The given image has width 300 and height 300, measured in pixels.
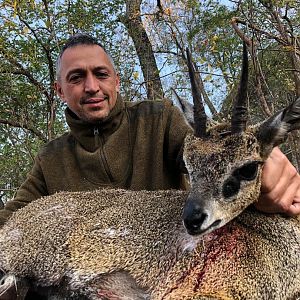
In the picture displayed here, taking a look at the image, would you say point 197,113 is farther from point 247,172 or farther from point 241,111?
point 247,172

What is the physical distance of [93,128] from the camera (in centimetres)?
556

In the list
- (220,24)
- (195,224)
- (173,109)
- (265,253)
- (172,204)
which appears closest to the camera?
(195,224)

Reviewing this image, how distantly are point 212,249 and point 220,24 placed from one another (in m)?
11.6

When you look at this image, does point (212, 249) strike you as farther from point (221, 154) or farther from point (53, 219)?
point (53, 219)

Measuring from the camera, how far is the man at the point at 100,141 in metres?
5.48

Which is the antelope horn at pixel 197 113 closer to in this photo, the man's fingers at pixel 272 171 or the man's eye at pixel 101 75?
the man's fingers at pixel 272 171

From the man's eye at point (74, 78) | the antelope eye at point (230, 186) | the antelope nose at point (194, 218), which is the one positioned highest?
the man's eye at point (74, 78)

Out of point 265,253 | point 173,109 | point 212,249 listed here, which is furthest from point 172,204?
point 173,109

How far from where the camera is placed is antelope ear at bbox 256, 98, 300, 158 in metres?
3.69

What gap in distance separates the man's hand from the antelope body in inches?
3.6

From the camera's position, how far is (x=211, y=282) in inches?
140

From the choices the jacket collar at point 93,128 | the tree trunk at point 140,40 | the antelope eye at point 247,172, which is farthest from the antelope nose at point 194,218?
the tree trunk at point 140,40

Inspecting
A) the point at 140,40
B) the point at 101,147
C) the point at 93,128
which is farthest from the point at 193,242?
the point at 140,40

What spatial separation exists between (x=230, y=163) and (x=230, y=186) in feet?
0.52
